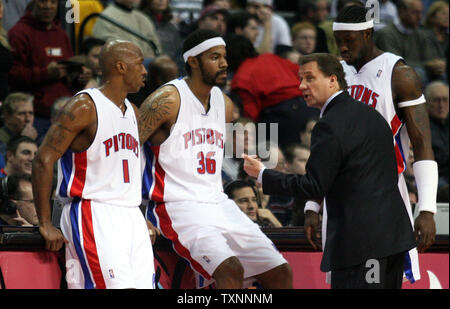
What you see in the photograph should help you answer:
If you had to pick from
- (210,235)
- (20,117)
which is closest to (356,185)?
(210,235)

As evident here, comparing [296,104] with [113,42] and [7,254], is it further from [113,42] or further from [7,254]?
[7,254]

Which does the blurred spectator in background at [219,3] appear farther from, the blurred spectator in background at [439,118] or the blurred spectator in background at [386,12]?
the blurred spectator in background at [439,118]

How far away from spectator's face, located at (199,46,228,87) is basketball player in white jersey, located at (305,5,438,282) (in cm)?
85

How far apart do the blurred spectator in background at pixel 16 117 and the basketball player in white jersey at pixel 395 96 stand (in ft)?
9.52

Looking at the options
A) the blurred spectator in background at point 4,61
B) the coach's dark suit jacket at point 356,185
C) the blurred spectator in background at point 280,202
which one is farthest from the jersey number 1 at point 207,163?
the blurred spectator in background at point 4,61

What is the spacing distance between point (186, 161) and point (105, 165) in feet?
2.23

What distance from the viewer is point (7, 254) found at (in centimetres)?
506

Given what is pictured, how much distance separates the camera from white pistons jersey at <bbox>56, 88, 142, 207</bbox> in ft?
16.4

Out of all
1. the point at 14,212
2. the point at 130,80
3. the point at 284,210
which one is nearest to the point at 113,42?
the point at 130,80

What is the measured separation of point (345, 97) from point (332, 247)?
0.84 metres

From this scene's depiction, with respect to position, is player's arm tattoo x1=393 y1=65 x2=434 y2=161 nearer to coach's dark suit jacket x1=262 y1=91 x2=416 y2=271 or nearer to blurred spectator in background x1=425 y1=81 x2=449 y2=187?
coach's dark suit jacket x1=262 y1=91 x2=416 y2=271

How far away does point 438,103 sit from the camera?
8.74 meters

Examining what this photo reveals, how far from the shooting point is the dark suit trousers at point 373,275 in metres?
4.45

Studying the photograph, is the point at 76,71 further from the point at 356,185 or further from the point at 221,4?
the point at 356,185
